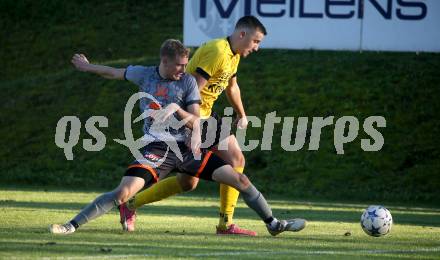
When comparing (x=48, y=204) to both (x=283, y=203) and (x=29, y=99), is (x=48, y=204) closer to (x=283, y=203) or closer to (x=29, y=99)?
(x=283, y=203)

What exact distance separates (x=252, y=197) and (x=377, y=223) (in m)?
1.57

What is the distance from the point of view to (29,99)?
2911 cm

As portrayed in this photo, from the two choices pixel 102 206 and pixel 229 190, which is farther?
pixel 229 190

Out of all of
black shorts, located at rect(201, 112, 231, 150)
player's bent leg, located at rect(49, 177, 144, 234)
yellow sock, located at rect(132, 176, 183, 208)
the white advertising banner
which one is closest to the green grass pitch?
player's bent leg, located at rect(49, 177, 144, 234)

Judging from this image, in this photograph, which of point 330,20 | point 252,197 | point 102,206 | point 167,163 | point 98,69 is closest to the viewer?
point 102,206

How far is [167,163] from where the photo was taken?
36.6ft

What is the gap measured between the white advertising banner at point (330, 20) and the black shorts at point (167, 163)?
47.8 ft

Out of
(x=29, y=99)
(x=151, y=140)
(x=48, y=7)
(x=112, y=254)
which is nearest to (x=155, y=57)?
(x=29, y=99)

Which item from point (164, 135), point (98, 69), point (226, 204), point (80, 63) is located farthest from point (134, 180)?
point (226, 204)

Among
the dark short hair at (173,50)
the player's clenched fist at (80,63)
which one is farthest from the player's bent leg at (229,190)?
the player's clenched fist at (80,63)

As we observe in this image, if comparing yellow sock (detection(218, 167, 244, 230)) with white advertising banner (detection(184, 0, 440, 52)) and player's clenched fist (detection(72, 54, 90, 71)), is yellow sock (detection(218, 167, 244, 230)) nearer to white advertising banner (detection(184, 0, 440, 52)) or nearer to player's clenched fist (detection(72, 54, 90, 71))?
player's clenched fist (detection(72, 54, 90, 71))

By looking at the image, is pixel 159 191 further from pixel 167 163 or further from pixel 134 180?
pixel 134 180

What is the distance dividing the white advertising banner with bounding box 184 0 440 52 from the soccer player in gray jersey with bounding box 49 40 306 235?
14536 mm

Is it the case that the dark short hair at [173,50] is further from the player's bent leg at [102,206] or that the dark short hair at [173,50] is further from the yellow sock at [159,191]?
the yellow sock at [159,191]
